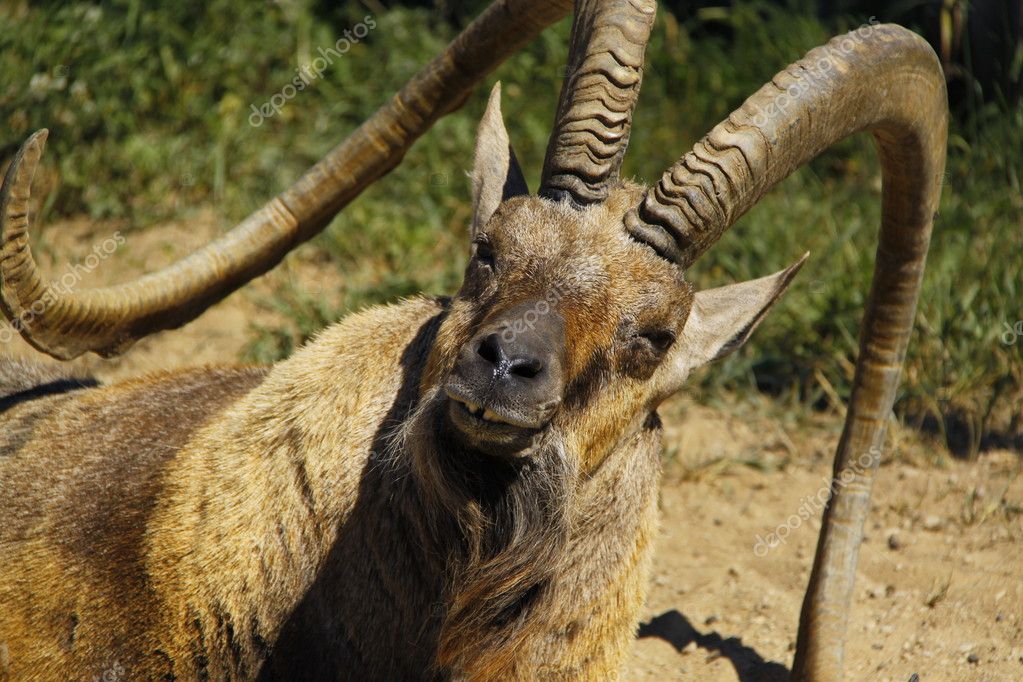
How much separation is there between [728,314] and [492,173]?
92 centimetres

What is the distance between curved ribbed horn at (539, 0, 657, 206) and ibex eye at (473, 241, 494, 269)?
25cm

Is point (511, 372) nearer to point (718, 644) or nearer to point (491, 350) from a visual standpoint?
point (491, 350)

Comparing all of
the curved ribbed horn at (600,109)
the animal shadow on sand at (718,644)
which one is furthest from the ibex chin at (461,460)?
the animal shadow on sand at (718,644)

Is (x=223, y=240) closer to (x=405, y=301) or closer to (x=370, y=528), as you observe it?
(x=405, y=301)

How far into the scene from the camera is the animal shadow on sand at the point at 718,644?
492 cm

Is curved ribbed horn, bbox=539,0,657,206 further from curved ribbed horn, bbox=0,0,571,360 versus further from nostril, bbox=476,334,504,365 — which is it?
curved ribbed horn, bbox=0,0,571,360

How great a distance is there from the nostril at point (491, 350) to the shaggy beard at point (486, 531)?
12.6 inches

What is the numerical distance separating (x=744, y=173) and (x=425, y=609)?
1629 mm

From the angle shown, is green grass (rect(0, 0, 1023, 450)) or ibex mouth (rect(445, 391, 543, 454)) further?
green grass (rect(0, 0, 1023, 450))

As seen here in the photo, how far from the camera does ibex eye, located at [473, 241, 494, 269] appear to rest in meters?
3.68

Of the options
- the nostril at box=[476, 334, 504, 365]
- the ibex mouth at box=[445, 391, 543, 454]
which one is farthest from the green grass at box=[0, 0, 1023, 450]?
the nostril at box=[476, 334, 504, 365]

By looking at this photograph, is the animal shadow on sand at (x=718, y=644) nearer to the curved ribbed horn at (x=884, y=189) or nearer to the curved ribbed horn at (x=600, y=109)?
the curved ribbed horn at (x=884, y=189)

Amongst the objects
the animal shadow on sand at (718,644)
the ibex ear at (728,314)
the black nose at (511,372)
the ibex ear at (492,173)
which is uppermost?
the ibex ear at (492,173)

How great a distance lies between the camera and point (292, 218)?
205 inches
